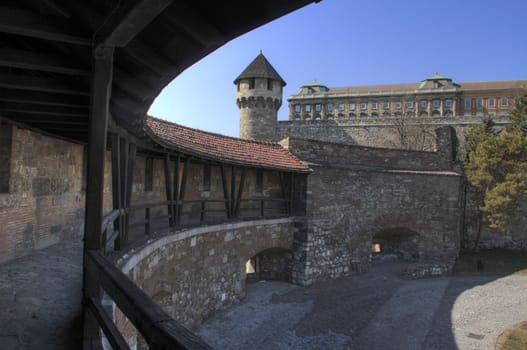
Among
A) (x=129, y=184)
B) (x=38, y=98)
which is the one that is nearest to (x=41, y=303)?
(x=38, y=98)

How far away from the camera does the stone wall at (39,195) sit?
22.8 ft

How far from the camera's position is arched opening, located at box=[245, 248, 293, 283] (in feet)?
49.1

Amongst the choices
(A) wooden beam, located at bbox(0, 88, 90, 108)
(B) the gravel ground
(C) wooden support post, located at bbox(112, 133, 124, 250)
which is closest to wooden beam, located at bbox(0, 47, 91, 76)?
(A) wooden beam, located at bbox(0, 88, 90, 108)

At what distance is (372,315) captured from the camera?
37.1 feet

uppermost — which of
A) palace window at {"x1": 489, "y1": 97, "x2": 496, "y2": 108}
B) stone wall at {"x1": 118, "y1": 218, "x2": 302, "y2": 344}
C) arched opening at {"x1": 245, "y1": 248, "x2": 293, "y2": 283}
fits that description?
palace window at {"x1": 489, "y1": 97, "x2": 496, "y2": 108}

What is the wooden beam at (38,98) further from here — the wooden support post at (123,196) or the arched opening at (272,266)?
the arched opening at (272,266)

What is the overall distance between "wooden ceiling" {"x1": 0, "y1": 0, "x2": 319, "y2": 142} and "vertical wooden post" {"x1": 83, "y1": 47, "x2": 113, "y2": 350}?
9.9 inches

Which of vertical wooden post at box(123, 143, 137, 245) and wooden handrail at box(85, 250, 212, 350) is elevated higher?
vertical wooden post at box(123, 143, 137, 245)

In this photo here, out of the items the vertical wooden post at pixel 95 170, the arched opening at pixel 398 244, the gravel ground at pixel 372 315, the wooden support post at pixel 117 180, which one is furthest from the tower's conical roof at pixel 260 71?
the vertical wooden post at pixel 95 170

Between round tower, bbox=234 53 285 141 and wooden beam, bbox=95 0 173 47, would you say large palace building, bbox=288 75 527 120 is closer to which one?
round tower, bbox=234 53 285 141

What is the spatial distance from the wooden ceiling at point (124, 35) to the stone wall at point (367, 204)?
39.0 feet

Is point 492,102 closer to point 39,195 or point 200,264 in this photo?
point 200,264

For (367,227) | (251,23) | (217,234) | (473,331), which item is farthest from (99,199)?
(367,227)

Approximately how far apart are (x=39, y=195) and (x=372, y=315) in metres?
9.47
